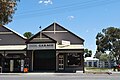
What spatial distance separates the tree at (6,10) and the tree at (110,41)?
63.9 metres

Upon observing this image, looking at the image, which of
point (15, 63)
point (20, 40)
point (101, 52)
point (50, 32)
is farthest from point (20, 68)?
point (101, 52)

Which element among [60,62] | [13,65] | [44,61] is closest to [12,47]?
[13,65]

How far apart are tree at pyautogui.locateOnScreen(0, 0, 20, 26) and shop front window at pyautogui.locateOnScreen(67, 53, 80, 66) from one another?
3496 centimetres

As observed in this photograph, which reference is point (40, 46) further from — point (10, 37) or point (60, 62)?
point (10, 37)

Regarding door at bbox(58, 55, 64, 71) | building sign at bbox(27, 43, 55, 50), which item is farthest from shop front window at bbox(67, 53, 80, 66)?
building sign at bbox(27, 43, 55, 50)

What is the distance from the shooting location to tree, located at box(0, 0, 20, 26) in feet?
41.2

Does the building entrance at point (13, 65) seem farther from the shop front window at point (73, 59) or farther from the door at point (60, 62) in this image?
the shop front window at point (73, 59)

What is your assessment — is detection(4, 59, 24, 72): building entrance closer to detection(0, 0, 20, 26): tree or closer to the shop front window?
the shop front window

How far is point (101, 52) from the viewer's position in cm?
8600

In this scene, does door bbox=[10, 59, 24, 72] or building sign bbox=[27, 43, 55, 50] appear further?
door bbox=[10, 59, 24, 72]

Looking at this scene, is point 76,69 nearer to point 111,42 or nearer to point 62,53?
point 62,53

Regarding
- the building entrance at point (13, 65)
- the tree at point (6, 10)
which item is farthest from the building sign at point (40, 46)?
the tree at point (6, 10)

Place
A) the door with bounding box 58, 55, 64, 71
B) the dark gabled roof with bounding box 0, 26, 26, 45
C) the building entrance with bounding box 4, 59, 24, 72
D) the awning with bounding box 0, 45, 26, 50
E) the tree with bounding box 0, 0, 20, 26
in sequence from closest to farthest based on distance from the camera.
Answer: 1. the tree with bounding box 0, 0, 20, 26
2. the awning with bounding box 0, 45, 26, 50
3. the door with bounding box 58, 55, 64, 71
4. the building entrance with bounding box 4, 59, 24, 72
5. the dark gabled roof with bounding box 0, 26, 26, 45

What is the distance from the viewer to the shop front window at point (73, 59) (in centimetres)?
4775
